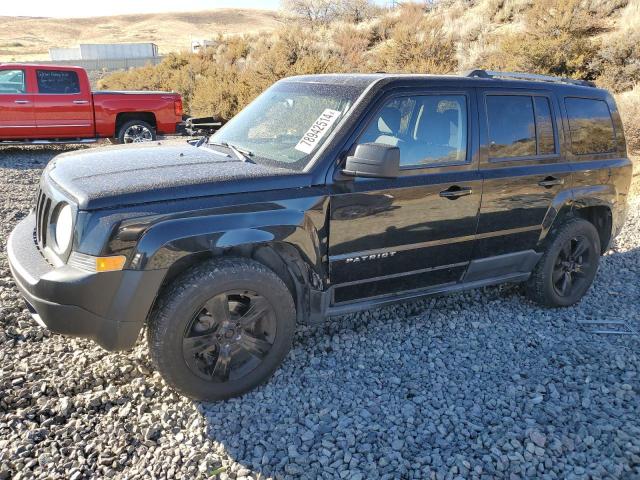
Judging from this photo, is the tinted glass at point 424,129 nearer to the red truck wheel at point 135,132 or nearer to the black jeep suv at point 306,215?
the black jeep suv at point 306,215

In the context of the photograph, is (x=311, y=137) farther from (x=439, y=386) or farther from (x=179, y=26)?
(x=179, y=26)

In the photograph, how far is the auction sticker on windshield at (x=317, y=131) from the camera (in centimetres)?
348

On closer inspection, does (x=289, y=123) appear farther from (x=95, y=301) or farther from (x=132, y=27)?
(x=132, y=27)

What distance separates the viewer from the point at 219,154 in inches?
145

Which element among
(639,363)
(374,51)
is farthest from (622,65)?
(639,363)

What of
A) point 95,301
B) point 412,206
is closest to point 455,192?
point 412,206

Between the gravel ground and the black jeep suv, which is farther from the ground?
the black jeep suv

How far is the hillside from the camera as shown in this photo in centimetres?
8588

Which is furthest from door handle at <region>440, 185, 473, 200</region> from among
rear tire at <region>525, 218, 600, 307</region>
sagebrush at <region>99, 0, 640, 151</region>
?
sagebrush at <region>99, 0, 640, 151</region>

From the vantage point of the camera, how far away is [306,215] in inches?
127

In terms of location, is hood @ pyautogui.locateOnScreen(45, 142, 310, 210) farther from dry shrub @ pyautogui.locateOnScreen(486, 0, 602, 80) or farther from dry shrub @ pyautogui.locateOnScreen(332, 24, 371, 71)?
dry shrub @ pyautogui.locateOnScreen(332, 24, 371, 71)

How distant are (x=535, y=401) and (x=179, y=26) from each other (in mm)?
106262

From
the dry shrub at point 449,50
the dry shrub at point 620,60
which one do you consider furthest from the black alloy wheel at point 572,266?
the dry shrub at point 620,60

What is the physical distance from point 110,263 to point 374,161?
5.10 ft
